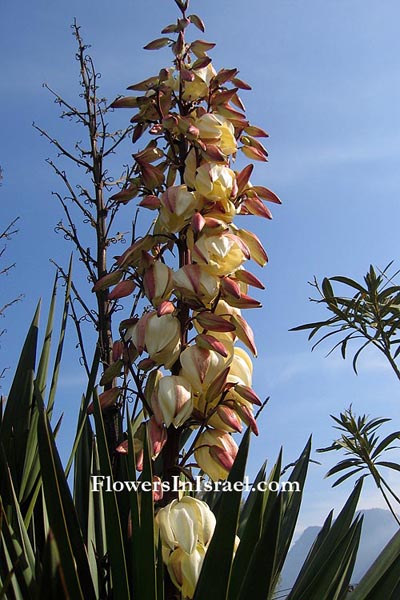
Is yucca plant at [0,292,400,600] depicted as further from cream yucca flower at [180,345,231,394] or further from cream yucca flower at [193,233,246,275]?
cream yucca flower at [193,233,246,275]

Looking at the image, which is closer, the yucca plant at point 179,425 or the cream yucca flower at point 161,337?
the yucca plant at point 179,425

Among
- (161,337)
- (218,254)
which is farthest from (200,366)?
(218,254)

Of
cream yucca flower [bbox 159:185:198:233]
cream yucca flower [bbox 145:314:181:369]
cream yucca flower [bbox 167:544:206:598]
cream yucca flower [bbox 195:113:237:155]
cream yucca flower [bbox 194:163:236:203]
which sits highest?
cream yucca flower [bbox 195:113:237:155]

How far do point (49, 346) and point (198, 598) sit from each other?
66cm

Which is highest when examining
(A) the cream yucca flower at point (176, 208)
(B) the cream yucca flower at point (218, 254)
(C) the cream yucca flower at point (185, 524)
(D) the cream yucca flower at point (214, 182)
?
(D) the cream yucca flower at point (214, 182)

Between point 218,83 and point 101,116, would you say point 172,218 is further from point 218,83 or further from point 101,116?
point 101,116

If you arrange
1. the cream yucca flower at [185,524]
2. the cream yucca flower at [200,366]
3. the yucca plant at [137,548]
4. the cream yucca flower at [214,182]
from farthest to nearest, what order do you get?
the cream yucca flower at [214,182] < the cream yucca flower at [200,366] < the cream yucca flower at [185,524] < the yucca plant at [137,548]

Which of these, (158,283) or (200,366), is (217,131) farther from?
(200,366)

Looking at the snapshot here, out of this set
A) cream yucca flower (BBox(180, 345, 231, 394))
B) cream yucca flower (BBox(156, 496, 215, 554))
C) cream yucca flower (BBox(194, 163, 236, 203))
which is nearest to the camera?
cream yucca flower (BBox(156, 496, 215, 554))

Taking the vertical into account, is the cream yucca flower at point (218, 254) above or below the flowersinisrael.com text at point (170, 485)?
above

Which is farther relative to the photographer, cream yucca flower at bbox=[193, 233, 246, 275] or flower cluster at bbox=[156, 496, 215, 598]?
cream yucca flower at bbox=[193, 233, 246, 275]

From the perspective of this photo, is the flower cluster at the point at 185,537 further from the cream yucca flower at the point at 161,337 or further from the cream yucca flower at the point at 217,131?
Answer: the cream yucca flower at the point at 217,131

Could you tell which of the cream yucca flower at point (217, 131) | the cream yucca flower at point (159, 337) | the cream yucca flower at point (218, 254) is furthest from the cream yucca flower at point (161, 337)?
the cream yucca flower at point (217, 131)

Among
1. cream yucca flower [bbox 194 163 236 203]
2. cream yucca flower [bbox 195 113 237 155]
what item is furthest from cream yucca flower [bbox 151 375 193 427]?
cream yucca flower [bbox 195 113 237 155]
